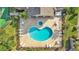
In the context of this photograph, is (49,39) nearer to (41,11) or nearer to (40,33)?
(40,33)

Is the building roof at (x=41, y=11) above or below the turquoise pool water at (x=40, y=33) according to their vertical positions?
above

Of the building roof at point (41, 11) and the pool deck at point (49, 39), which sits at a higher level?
the building roof at point (41, 11)

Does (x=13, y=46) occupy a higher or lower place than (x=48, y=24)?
lower

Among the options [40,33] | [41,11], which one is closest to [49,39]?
[40,33]

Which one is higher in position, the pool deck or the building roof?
the building roof
